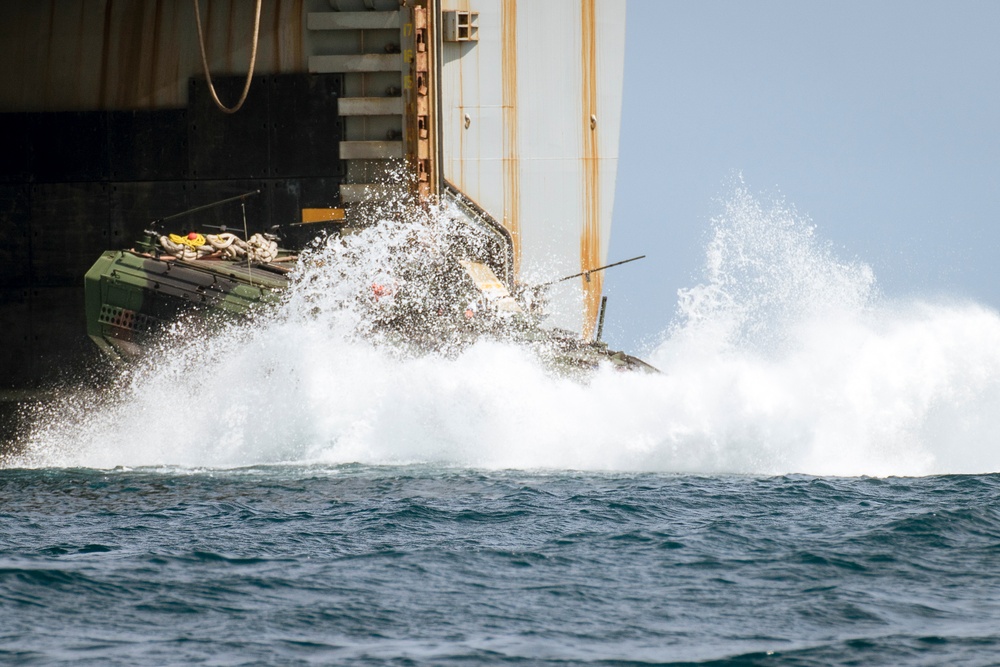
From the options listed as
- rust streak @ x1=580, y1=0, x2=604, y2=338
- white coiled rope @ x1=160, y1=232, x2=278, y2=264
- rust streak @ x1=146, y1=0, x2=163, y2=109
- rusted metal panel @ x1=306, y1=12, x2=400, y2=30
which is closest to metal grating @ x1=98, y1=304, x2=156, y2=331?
white coiled rope @ x1=160, y1=232, x2=278, y2=264

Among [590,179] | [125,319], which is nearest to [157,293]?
[125,319]

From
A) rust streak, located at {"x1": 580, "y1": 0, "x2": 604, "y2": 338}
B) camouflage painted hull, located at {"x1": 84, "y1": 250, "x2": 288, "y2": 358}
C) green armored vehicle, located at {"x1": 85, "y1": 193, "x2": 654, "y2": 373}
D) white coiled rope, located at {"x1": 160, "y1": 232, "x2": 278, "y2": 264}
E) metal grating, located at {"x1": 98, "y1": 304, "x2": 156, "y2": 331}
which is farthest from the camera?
rust streak, located at {"x1": 580, "y1": 0, "x2": 604, "y2": 338}

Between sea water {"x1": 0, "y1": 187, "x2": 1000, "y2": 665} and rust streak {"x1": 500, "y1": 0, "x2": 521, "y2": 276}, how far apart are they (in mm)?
2356

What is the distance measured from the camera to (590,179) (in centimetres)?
2212

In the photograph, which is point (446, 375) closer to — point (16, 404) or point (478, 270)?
point (478, 270)

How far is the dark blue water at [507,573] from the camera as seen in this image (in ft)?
24.3

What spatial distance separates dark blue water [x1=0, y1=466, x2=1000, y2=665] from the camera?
741 cm

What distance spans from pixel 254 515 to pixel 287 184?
10919 mm

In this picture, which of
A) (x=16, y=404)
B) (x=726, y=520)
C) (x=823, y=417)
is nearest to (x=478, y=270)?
(x=823, y=417)

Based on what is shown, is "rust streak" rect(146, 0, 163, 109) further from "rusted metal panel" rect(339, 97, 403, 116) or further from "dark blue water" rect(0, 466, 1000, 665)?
"dark blue water" rect(0, 466, 1000, 665)

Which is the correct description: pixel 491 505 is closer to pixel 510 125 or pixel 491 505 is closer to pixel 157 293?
pixel 157 293

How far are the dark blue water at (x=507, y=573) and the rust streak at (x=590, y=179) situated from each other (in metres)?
9.56

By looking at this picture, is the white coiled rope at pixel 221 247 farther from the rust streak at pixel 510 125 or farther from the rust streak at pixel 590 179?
the rust streak at pixel 590 179

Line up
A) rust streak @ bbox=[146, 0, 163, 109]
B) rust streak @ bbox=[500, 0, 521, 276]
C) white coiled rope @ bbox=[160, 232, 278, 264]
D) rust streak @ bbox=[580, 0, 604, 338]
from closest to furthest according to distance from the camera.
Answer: white coiled rope @ bbox=[160, 232, 278, 264] → rust streak @ bbox=[500, 0, 521, 276] → rust streak @ bbox=[580, 0, 604, 338] → rust streak @ bbox=[146, 0, 163, 109]
